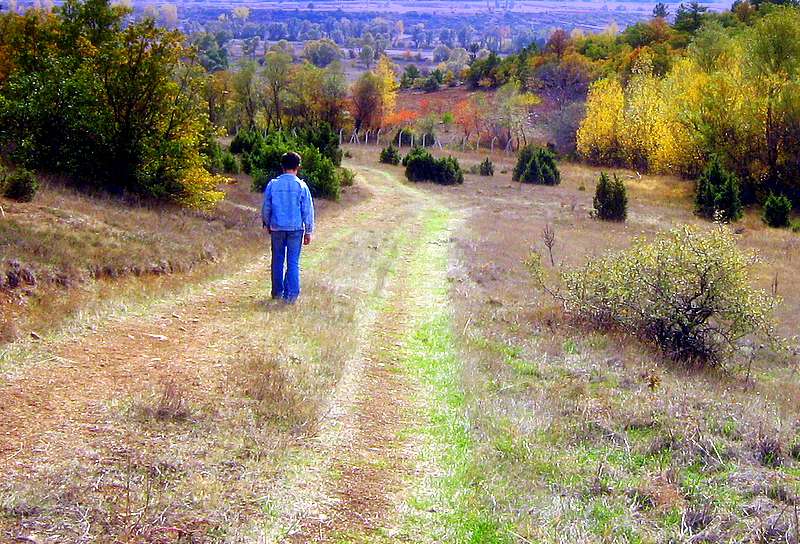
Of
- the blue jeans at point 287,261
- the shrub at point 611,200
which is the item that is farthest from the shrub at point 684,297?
Answer: the shrub at point 611,200

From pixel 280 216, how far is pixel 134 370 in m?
3.53

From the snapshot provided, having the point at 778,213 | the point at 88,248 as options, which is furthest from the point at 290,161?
the point at 778,213

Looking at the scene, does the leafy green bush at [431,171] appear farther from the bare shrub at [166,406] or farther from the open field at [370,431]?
the bare shrub at [166,406]

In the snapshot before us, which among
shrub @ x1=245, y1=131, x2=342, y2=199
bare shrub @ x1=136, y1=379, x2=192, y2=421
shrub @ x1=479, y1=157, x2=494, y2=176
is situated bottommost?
shrub @ x1=479, y1=157, x2=494, y2=176

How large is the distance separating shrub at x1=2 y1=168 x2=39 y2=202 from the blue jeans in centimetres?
602

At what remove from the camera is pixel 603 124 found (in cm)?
5700

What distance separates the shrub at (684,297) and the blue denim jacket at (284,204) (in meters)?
4.96

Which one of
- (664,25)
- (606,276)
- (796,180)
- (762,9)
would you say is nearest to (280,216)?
(606,276)

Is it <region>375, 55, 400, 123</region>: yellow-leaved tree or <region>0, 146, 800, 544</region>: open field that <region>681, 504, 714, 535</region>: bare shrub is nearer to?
<region>0, 146, 800, 544</region>: open field

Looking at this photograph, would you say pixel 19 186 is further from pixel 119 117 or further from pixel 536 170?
pixel 536 170

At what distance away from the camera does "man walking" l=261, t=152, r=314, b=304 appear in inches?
376

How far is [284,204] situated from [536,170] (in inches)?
1485

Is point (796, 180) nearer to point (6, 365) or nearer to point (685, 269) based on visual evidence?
point (685, 269)

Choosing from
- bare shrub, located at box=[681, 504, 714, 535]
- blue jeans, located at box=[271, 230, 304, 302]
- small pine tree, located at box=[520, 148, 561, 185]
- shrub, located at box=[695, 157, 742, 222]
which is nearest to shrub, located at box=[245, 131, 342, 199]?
blue jeans, located at box=[271, 230, 304, 302]
